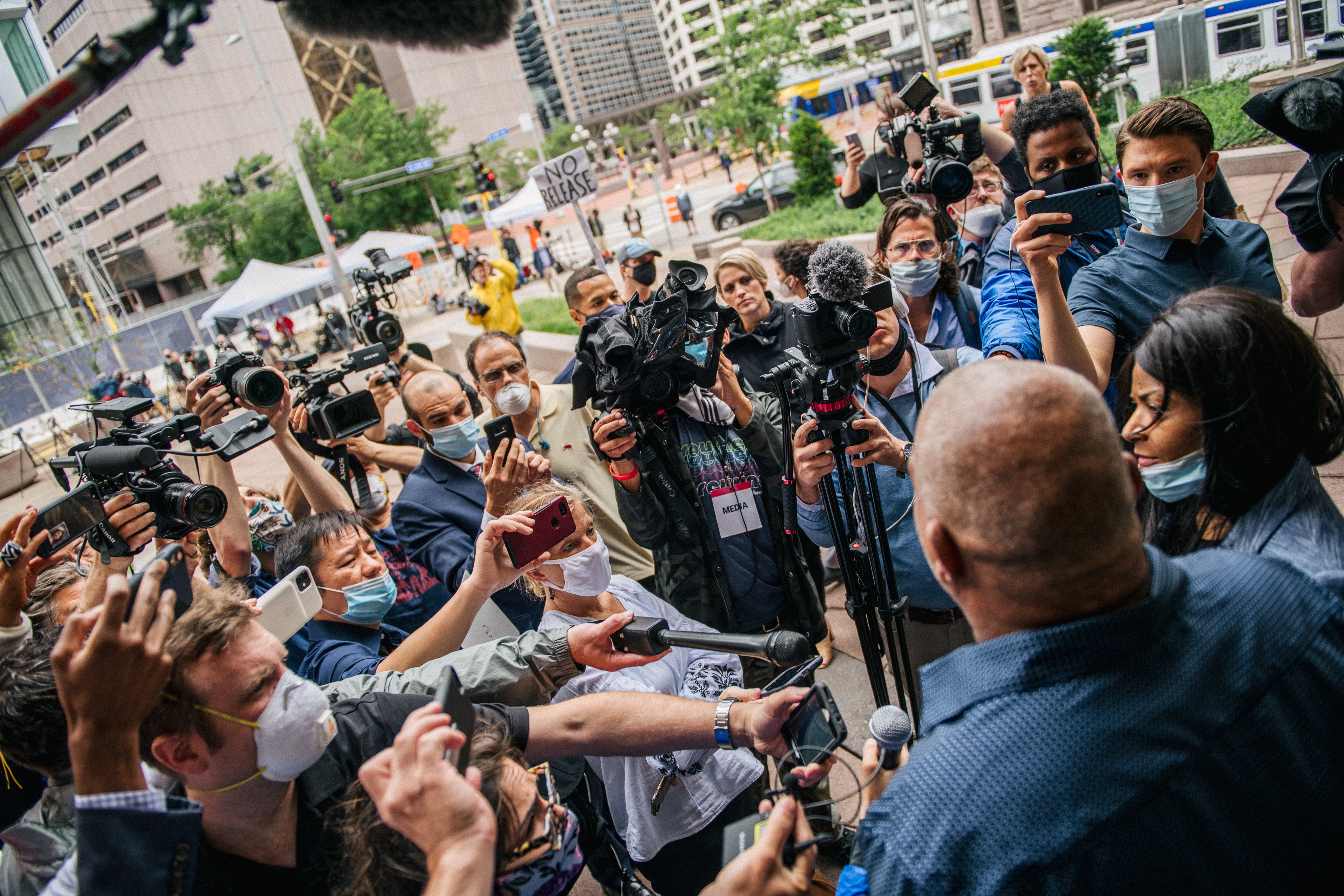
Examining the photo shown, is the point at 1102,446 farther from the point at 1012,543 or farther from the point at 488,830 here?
the point at 488,830

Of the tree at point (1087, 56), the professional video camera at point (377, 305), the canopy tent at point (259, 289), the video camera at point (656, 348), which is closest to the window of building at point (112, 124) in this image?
the canopy tent at point (259, 289)

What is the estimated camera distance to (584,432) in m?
3.47

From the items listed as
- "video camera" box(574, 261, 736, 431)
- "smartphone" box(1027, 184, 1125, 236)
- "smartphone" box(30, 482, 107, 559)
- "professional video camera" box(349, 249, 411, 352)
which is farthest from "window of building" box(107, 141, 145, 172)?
"smartphone" box(1027, 184, 1125, 236)

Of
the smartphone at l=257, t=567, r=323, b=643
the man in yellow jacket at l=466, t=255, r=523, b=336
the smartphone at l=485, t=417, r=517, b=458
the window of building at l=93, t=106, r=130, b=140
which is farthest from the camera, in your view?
the window of building at l=93, t=106, r=130, b=140

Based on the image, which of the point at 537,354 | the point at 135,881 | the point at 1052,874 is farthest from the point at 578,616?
the point at 537,354

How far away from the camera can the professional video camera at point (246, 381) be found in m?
3.18

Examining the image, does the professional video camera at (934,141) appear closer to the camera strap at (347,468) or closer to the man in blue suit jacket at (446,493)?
the man in blue suit jacket at (446,493)

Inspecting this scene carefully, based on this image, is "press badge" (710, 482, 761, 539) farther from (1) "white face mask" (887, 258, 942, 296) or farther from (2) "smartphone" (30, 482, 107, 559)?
(2) "smartphone" (30, 482, 107, 559)

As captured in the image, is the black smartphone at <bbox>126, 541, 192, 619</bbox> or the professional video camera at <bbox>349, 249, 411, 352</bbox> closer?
the black smartphone at <bbox>126, 541, 192, 619</bbox>

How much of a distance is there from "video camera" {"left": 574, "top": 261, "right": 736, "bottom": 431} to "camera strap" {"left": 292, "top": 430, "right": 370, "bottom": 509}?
207 centimetres

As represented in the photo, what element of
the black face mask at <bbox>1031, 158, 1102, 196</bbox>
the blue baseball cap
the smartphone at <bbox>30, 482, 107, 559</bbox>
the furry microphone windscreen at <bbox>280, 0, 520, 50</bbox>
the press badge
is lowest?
the press badge

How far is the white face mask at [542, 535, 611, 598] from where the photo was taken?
237 cm

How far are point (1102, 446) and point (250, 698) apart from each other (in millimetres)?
1592

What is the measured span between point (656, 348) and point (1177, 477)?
1.48m
